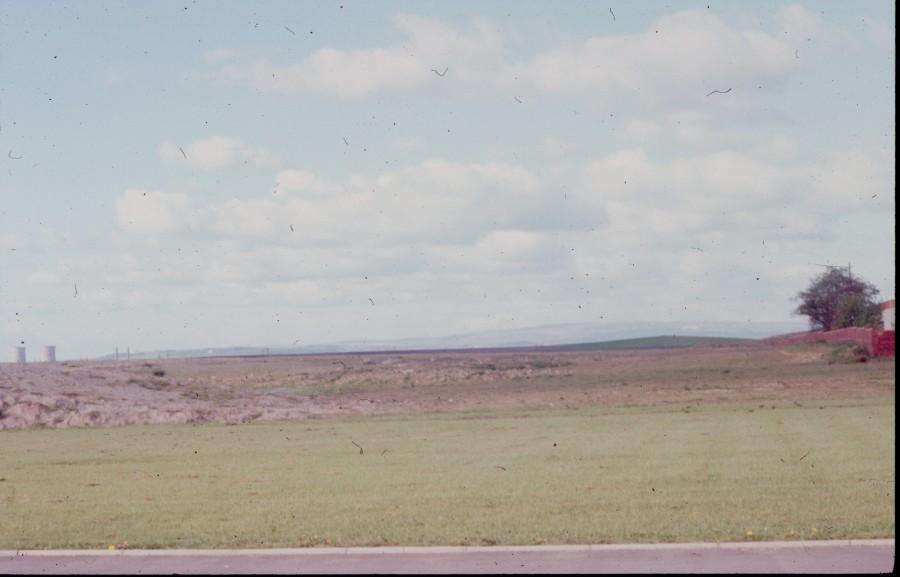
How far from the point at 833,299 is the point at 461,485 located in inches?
3924

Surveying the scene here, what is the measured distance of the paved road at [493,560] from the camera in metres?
12.6

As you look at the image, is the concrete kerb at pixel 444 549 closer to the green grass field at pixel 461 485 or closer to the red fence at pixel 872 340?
the green grass field at pixel 461 485

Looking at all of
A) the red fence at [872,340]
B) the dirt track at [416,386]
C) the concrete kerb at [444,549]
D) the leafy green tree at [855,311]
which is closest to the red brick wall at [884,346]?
the red fence at [872,340]

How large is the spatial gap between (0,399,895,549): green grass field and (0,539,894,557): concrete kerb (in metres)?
0.49

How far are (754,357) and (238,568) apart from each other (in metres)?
66.8

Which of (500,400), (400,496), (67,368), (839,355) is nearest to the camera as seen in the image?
(400,496)

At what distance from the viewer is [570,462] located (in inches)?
923

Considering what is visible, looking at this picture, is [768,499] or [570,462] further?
[570,462]

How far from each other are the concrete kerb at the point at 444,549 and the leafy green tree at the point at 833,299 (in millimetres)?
92254

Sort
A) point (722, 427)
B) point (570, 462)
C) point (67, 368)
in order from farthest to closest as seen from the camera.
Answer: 1. point (67, 368)
2. point (722, 427)
3. point (570, 462)

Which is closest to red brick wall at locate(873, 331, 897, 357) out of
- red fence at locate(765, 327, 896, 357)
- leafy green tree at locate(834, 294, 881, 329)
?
red fence at locate(765, 327, 896, 357)

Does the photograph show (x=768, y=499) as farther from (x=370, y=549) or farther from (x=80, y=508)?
(x=80, y=508)

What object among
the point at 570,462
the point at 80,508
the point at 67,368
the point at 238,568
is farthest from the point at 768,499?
the point at 67,368

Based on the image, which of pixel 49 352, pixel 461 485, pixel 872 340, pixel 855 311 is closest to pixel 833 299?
pixel 855 311
